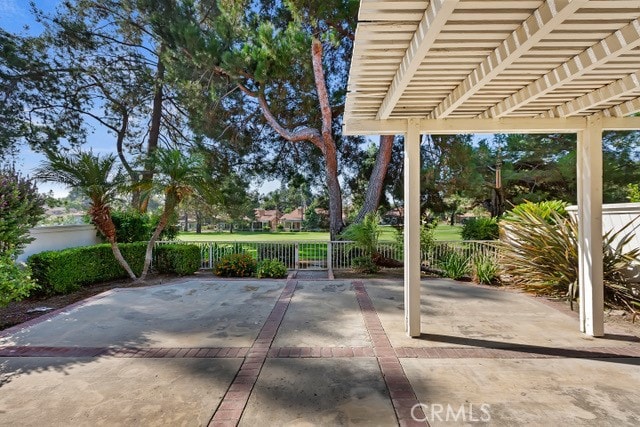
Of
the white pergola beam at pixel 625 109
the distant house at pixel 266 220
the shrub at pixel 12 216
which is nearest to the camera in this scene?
the white pergola beam at pixel 625 109

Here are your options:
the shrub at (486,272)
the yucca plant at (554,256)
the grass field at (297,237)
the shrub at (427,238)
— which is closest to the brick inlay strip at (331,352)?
the yucca plant at (554,256)

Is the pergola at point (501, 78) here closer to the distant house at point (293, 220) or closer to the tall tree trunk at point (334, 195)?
the tall tree trunk at point (334, 195)

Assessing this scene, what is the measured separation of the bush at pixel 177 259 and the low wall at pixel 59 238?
168cm

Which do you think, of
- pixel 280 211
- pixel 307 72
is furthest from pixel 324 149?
pixel 280 211

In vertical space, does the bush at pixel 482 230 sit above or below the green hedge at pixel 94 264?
above

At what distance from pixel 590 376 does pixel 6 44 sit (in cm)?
1729

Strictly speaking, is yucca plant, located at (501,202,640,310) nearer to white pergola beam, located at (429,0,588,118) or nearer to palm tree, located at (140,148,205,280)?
white pergola beam, located at (429,0,588,118)

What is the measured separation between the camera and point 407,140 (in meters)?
3.92

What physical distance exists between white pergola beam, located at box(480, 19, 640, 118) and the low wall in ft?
26.3

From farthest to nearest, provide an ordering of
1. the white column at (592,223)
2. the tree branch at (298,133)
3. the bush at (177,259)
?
the tree branch at (298,133), the bush at (177,259), the white column at (592,223)

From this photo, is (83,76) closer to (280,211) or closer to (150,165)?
(150,165)

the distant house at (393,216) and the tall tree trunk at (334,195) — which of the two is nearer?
the tall tree trunk at (334,195)

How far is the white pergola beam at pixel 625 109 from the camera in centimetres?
341

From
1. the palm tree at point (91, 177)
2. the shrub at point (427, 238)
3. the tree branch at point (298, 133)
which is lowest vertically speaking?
the shrub at point (427, 238)
